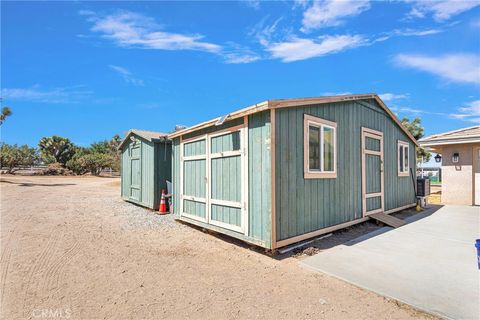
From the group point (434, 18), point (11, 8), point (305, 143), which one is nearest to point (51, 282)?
point (305, 143)

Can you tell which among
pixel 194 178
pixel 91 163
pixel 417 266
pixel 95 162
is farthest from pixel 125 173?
pixel 91 163

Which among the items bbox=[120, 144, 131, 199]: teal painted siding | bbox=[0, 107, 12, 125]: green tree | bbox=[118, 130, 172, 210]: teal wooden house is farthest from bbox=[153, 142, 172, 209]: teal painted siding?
bbox=[0, 107, 12, 125]: green tree

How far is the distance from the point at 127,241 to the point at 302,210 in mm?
3450

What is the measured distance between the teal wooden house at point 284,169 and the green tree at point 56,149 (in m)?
34.7

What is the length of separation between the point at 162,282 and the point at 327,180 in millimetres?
3644

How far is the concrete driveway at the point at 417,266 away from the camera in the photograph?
2.74 m

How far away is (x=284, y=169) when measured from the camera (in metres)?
4.43

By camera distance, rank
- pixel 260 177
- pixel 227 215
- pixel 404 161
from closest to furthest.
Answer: pixel 260 177
pixel 227 215
pixel 404 161

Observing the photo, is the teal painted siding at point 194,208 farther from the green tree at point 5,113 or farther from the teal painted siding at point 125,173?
the green tree at point 5,113

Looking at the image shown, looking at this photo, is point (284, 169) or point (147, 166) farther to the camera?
point (147, 166)

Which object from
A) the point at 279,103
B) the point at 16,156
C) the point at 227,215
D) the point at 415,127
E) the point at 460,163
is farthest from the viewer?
the point at 16,156

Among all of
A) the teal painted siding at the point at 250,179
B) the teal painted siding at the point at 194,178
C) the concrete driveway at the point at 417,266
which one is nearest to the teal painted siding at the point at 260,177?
the teal painted siding at the point at 250,179

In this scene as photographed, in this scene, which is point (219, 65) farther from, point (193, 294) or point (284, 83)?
point (193, 294)

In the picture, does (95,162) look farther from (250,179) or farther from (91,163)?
(250,179)
